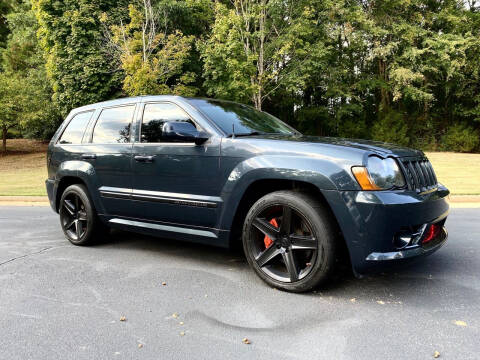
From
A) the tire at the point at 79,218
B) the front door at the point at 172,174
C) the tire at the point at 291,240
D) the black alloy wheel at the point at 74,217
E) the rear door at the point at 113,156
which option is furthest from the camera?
the black alloy wheel at the point at 74,217

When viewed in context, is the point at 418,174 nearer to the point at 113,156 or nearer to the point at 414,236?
the point at 414,236

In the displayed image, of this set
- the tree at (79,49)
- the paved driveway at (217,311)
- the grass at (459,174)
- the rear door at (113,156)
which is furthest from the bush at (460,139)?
the rear door at (113,156)

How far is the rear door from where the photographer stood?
4.91m

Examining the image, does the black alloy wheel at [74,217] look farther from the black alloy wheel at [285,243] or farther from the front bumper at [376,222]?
the front bumper at [376,222]

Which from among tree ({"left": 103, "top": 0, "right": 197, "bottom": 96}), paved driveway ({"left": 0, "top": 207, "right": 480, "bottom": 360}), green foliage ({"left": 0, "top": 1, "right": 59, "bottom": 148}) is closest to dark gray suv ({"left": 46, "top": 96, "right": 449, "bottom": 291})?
paved driveway ({"left": 0, "top": 207, "right": 480, "bottom": 360})

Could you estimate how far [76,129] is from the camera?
580cm

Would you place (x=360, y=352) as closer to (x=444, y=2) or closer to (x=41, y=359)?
(x=41, y=359)

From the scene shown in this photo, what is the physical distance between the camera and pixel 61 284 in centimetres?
Result: 409

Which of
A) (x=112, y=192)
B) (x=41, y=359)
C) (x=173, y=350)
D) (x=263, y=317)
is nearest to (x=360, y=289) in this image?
(x=263, y=317)

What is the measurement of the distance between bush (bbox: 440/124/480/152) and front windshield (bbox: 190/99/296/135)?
26.6 metres

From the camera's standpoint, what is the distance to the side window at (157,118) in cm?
456

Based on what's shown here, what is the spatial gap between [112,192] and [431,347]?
148 inches

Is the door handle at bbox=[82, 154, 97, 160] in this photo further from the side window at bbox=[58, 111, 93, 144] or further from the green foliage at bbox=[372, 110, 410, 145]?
the green foliage at bbox=[372, 110, 410, 145]

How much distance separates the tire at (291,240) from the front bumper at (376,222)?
7.2 inches
